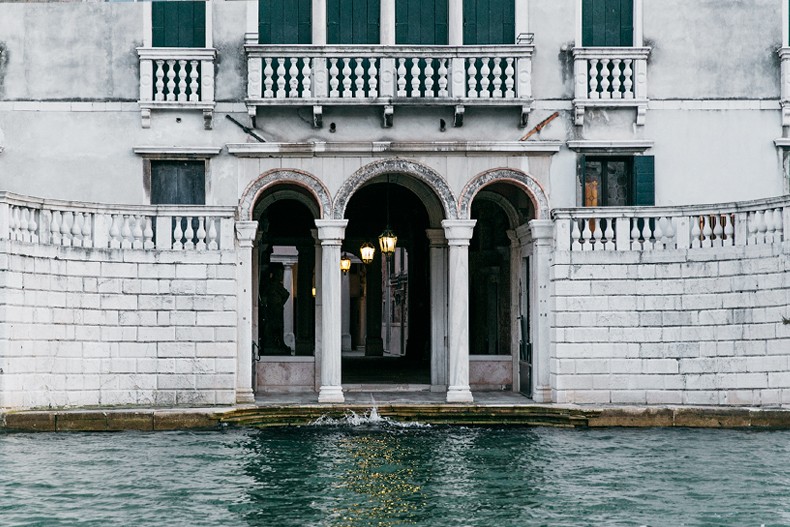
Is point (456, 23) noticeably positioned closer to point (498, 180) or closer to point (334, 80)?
point (334, 80)

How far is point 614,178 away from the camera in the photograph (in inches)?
678

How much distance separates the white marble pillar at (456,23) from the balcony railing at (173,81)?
3907mm

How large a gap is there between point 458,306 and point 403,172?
2.38 m

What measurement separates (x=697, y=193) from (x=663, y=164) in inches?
29.3

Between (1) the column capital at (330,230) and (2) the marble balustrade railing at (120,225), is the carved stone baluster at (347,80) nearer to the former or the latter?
(1) the column capital at (330,230)

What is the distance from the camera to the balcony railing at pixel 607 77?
16844mm

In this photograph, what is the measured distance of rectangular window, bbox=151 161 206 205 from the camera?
669 inches

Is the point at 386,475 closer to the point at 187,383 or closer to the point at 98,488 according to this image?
the point at 98,488

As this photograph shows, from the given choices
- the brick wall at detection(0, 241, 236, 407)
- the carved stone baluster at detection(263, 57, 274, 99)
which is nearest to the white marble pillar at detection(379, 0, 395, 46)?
the carved stone baluster at detection(263, 57, 274, 99)

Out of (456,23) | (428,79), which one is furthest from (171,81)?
(456,23)

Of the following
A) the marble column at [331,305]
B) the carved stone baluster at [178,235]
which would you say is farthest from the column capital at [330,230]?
the carved stone baluster at [178,235]

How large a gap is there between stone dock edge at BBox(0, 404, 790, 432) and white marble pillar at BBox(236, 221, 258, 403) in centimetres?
101

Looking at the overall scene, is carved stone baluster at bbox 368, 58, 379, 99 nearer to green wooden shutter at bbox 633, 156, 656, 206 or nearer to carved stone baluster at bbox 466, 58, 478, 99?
carved stone baluster at bbox 466, 58, 478, 99

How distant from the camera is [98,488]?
33.6 feet
